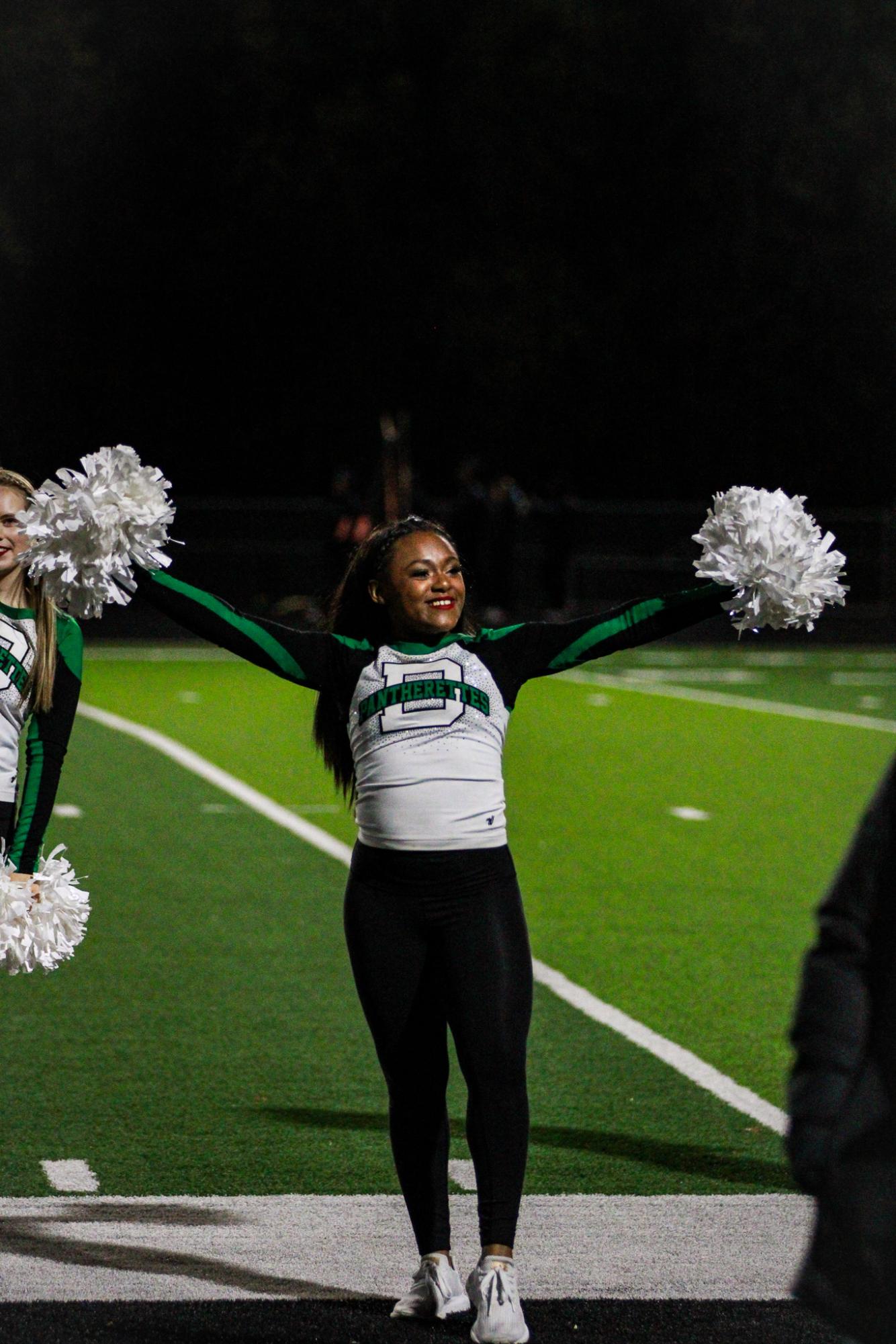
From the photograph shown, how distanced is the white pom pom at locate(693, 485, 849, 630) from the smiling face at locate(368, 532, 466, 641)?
50 centimetres

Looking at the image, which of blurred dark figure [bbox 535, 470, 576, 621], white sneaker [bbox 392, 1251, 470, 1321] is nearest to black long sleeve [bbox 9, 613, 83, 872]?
white sneaker [bbox 392, 1251, 470, 1321]

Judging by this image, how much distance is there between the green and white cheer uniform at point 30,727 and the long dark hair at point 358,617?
54 cm

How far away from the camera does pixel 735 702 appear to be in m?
21.5

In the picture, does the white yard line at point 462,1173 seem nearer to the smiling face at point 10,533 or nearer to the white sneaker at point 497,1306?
the white sneaker at point 497,1306

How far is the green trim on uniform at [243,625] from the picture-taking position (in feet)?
14.5

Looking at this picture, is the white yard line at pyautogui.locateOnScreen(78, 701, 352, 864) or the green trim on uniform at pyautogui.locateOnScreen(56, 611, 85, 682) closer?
the green trim on uniform at pyautogui.locateOnScreen(56, 611, 85, 682)

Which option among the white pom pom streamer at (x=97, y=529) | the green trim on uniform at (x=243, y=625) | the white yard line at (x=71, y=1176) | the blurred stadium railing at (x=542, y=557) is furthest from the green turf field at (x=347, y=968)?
the blurred stadium railing at (x=542, y=557)

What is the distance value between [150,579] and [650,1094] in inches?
105

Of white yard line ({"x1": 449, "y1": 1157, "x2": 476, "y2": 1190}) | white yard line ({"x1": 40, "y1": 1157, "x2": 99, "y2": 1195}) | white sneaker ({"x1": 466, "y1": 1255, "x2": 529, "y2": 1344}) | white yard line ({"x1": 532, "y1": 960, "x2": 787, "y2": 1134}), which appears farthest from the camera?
white yard line ({"x1": 532, "y1": 960, "x2": 787, "y2": 1134})

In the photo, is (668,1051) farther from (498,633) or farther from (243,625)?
(243,625)

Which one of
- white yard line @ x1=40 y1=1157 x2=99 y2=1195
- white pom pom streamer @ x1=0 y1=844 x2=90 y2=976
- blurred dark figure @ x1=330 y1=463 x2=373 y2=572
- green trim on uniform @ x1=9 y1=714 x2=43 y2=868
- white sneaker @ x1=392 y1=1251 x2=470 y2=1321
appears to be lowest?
white sneaker @ x1=392 y1=1251 x2=470 y2=1321

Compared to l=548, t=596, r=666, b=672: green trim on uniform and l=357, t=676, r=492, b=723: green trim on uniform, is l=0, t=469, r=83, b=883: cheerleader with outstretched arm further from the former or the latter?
l=548, t=596, r=666, b=672: green trim on uniform

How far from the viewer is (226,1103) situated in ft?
20.7

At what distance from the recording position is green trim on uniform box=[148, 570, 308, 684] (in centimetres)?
443
